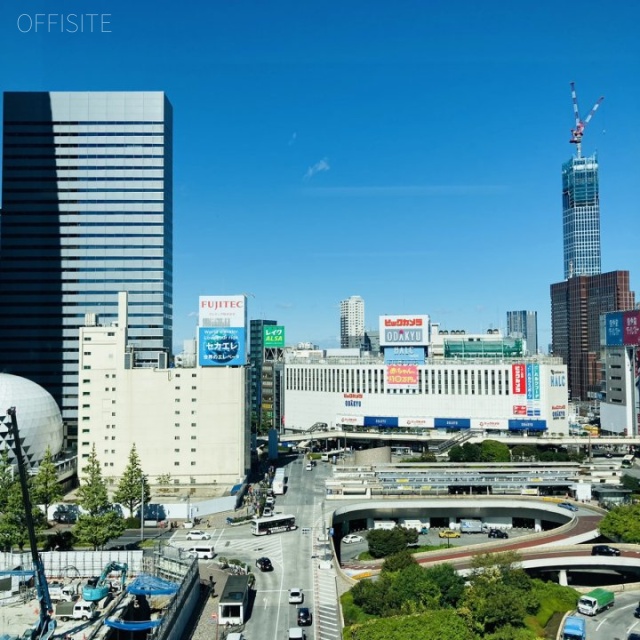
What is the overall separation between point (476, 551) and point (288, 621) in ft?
65.4

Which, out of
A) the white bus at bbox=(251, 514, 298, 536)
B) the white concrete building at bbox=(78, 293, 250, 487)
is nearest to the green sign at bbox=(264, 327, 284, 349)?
the white concrete building at bbox=(78, 293, 250, 487)

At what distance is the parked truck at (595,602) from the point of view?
1763 inches

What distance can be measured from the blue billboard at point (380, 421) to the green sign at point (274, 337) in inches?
1078

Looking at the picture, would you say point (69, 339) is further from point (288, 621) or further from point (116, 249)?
point (288, 621)

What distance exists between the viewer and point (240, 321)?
7731 cm

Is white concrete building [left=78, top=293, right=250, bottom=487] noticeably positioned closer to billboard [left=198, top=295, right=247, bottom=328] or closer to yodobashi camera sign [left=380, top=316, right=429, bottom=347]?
billboard [left=198, top=295, right=247, bottom=328]

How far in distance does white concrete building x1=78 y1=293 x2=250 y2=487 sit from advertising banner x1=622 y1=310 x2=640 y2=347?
74.4 m

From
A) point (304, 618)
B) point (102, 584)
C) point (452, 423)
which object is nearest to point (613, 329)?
point (452, 423)

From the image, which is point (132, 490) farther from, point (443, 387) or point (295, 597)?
point (443, 387)

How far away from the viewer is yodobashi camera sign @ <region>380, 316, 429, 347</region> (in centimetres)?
10650

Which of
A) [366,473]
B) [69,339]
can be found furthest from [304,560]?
[69,339]

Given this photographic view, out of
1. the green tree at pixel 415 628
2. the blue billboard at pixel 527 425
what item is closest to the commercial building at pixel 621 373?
the blue billboard at pixel 527 425

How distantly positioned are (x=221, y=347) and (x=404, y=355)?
42.6 meters

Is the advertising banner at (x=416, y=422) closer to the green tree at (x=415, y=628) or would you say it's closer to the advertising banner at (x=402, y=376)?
the advertising banner at (x=402, y=376)
